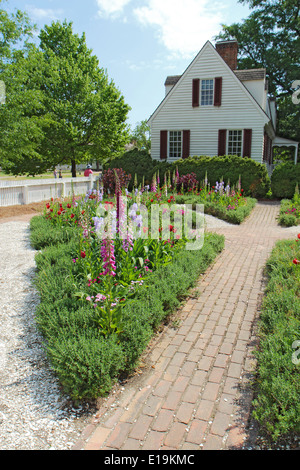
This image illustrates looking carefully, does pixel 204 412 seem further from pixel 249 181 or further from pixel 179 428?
pixel 249 181

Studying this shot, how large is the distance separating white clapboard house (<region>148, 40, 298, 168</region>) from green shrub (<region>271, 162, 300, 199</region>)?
2.82 metres

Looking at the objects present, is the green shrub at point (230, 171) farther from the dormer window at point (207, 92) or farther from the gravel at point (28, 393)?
the gravel at point (28, 393)

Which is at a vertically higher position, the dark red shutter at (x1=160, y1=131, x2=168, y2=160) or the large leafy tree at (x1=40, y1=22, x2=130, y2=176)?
the large leafy tree at (x1=40, y1=22, x2=130, y2=176)

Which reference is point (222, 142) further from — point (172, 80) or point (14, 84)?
point (14, 84)

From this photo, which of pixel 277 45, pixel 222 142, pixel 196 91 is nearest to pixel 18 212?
pixel 222 142

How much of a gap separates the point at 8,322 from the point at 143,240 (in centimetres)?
228

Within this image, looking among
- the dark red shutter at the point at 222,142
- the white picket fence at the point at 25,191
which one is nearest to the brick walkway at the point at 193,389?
the white picket fence at the point at 25,191

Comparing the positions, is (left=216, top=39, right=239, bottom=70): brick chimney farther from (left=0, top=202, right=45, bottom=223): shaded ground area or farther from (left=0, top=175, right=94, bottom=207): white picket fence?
(left=0, top=202, right=45, bottom=223): shaded ground area

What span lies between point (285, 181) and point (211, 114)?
6.35 metres

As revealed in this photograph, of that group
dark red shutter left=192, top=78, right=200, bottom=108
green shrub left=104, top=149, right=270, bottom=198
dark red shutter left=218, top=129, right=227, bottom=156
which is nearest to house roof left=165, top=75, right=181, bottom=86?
dark red shutter left=192, top=78, right=200, bottom=108

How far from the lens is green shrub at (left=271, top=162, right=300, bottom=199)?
1650 centimetres

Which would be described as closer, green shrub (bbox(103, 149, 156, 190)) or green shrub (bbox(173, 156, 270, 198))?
green shrub (bbox(173, 156, 270, 198))

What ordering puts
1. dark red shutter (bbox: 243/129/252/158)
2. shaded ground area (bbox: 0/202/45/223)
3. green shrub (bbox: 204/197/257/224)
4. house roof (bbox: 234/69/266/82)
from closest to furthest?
1. shaded ground area (bbox: 0/202/45/223)
2. green shrub (bbox: 204/197/257/224)
3. dark red shutter (bbox: 243/129/252/158)
4. house roof (bbox: 234/69/266/82)

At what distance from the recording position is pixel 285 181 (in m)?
16.6
